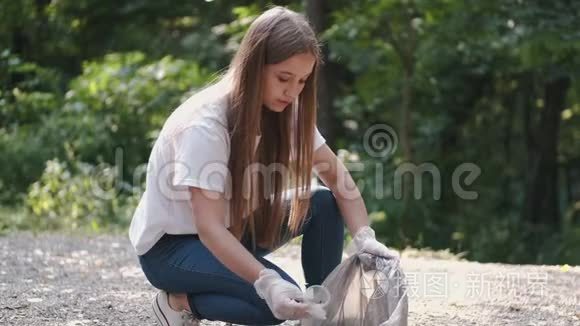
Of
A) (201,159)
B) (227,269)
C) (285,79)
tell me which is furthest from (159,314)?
(285,79)

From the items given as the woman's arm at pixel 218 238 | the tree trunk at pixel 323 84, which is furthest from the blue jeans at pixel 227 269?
the tree trunk at pixel 323 84

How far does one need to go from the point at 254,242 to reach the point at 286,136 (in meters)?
0.39

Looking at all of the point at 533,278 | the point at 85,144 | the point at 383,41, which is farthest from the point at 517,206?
the point at 533,278

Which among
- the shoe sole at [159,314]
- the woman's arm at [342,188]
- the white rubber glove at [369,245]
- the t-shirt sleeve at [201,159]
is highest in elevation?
the t-shirt sleeve at [201,159]

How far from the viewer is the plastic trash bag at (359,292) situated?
2.98m

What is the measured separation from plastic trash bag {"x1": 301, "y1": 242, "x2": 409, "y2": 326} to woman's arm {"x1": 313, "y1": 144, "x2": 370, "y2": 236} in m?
Result: 0.18

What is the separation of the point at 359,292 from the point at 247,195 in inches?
19.3

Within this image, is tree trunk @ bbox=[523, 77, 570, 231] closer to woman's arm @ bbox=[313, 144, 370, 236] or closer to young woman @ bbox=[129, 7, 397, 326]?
woman's arm @ bbox=[313, 144, 370, 236]

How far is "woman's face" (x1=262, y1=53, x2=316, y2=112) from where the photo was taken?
2881mm

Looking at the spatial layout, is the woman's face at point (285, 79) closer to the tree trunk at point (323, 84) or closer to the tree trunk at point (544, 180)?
the tree trunk at point (323, 84)

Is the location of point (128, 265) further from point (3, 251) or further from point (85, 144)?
point (85, 144)

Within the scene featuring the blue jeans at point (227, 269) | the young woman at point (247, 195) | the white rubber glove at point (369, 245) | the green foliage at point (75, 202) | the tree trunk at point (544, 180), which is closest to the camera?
the young woman at point (247, 195)

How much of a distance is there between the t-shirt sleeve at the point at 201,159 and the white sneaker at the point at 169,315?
48 cm

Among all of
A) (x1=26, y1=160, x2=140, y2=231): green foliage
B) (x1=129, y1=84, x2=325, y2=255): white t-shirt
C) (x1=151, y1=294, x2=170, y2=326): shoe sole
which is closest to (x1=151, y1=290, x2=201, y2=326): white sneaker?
(x1=151, y1=294, x2=170, y2=326): shoe sole
